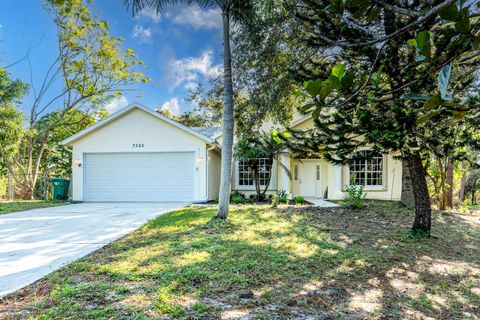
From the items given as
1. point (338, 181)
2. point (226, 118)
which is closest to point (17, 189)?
point (226, 118)

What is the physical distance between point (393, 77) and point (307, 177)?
44.8 ft

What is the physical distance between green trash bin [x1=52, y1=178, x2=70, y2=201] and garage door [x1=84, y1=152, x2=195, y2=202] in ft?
5.66

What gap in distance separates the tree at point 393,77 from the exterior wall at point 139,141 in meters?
8.70

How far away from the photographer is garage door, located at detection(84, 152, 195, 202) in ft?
46.2

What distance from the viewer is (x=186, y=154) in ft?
46.4

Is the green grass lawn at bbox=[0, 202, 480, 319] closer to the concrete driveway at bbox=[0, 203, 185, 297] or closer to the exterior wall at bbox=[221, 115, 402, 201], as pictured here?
the concrete driveway at bbox=[0, 203, 185, 297]

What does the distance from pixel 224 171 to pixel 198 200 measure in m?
5.99

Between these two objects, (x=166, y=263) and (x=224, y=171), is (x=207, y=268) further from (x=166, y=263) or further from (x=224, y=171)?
(x=224, y=171)

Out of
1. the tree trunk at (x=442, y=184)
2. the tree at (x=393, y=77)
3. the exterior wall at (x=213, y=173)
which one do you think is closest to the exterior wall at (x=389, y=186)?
the tree trunk at (x=442, y=184)

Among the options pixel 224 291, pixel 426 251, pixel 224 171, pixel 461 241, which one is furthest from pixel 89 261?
pixel 461 241

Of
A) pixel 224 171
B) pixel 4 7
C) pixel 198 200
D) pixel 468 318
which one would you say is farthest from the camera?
pixel 4 7

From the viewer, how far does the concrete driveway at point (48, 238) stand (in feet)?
14.4

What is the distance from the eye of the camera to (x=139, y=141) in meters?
14.3

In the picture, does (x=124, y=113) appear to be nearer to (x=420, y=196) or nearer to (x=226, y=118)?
(x=226, y=118)
